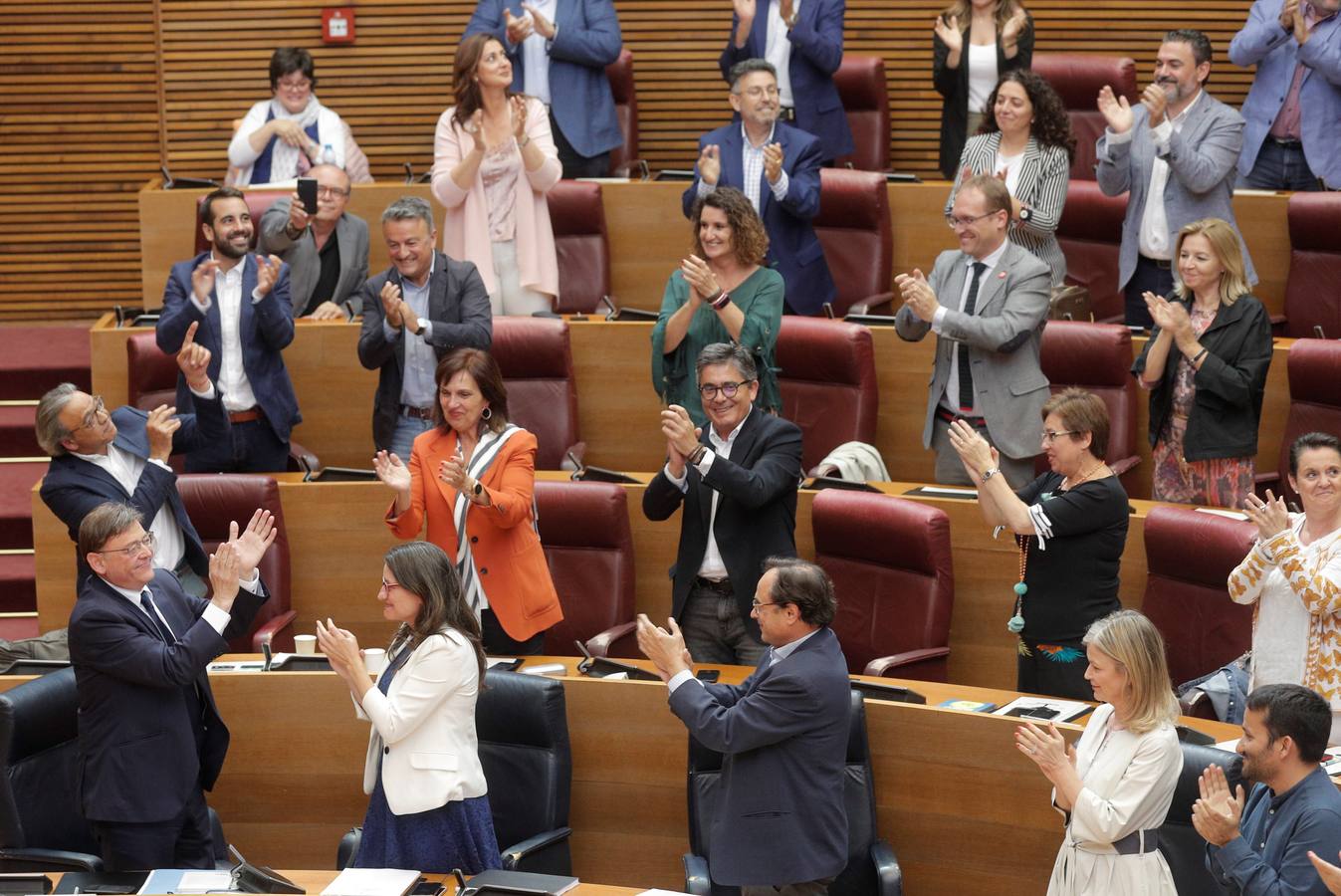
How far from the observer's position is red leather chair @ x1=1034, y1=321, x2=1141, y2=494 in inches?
190

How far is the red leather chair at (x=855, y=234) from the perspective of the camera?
584cm

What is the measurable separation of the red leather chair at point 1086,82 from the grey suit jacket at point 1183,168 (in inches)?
37.9

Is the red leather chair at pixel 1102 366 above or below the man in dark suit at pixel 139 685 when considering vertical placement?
above

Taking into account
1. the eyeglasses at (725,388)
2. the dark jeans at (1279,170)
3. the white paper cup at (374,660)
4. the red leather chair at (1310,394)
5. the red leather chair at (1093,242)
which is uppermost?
the dark jeans at (1279,170)

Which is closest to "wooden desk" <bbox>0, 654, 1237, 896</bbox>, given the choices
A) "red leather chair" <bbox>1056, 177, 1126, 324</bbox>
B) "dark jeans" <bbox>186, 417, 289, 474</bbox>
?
"dark jeans" <bbox>186, 417, 289, 474</bbox>

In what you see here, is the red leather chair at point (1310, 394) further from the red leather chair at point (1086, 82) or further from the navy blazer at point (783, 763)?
the navy blazer at point (783, 763)

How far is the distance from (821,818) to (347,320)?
282cm

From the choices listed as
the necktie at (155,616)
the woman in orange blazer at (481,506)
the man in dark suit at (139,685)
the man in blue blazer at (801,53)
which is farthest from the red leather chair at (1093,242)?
the necktie at (155,616)

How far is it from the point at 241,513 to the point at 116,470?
0.45m

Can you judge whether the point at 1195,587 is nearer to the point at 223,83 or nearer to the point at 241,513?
the point at 241,513

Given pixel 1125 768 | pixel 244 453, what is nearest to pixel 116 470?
pixel 244 453

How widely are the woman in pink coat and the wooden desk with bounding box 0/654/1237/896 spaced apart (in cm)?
168

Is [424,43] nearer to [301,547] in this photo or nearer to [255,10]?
[255,10]

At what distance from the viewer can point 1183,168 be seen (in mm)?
5121
